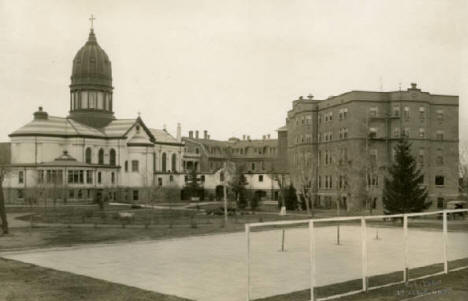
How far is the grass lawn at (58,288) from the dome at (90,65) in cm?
6769

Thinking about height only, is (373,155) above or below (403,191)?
above

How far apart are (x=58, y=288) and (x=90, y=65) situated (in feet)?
234

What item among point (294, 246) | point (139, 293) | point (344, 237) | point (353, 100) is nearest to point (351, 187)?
point (353, 100)

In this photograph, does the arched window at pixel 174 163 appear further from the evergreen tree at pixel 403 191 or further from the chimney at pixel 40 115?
the evergreen tree at pixel 403 191

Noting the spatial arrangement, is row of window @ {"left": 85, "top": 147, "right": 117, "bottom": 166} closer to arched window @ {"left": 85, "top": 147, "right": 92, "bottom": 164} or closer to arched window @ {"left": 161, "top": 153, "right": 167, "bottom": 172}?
arched window @ {"left": 85, "top": 147, "right": 92, "bottom": 164}

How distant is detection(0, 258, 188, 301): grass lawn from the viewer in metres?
14.7

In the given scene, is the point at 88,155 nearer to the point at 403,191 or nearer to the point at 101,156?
the point at 101,156

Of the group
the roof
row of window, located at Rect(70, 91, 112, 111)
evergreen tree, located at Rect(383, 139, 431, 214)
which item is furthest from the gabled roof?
evergreen tree, located at Rect(383, 139, 431, 214)

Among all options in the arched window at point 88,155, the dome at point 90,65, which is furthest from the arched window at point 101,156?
the dome at point 90,65

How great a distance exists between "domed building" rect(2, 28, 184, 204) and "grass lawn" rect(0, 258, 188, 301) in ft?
179

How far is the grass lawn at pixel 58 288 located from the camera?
14.7 meters

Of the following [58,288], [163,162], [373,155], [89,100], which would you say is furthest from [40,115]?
[58,288]

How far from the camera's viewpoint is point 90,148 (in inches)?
3226

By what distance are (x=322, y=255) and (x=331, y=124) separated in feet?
158
